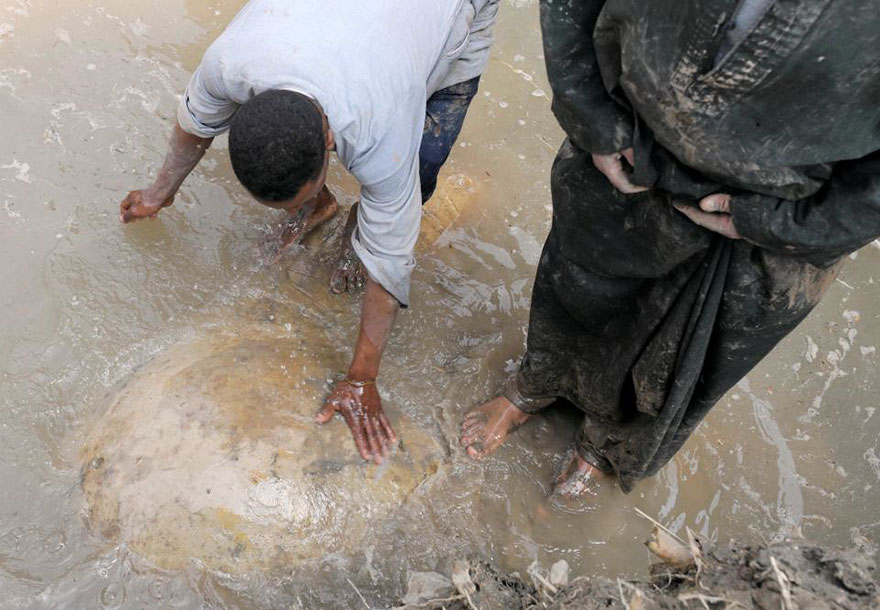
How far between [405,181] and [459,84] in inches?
27.5

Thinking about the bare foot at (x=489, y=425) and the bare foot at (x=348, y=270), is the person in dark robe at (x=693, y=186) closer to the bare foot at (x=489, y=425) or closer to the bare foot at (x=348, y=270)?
the bare foot at (x=489, y=425)

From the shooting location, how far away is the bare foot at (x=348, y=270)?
9.81ft

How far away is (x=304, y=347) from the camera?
256 centimetres

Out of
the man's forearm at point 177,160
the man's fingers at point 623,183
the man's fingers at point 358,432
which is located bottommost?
the man's fingers at point 358,432

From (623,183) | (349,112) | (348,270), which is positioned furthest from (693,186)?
(348,270)

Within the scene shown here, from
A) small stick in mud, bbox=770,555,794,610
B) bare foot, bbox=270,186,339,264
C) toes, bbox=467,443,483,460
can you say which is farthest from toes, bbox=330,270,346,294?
small stick in mud, bbox=770,555,794,610

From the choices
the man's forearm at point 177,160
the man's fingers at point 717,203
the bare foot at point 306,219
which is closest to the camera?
the man's fingers at point 717,203

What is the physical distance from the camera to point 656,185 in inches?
68.9

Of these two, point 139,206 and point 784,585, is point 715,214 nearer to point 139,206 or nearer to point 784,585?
point 784,585

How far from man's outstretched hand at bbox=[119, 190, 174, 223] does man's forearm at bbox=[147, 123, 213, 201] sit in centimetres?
3

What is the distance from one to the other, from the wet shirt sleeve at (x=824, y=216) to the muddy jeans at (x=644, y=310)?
0.15 meters

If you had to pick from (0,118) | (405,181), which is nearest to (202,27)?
(0,118)

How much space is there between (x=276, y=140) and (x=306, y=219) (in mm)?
1224

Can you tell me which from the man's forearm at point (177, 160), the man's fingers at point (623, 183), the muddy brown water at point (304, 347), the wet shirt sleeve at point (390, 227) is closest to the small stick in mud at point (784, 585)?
the man's fingers at point (623, 183)
